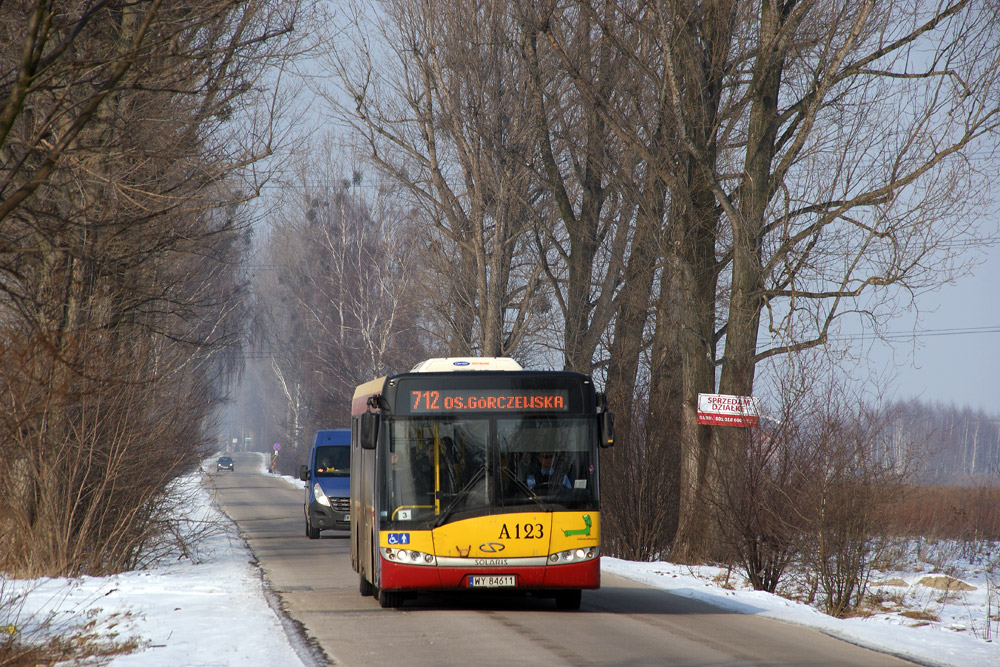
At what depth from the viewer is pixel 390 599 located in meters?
13.2

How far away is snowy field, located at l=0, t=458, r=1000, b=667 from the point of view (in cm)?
999

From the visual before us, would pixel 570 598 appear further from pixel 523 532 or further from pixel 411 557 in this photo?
pixel 411 557

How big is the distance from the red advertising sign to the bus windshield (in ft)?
14.4

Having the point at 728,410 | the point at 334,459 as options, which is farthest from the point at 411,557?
the point at 334,459

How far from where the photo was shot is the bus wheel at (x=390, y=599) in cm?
1312

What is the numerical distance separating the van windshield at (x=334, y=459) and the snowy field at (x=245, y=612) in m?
6.53

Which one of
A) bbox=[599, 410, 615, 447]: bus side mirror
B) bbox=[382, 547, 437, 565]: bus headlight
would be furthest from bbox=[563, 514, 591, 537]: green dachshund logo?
bbox=[382, 547, 437, 565]: bus headlight

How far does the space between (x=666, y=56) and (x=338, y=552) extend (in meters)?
11.1

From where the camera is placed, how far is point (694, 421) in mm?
19594

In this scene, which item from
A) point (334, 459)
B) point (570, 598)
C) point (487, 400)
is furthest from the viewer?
point (334, 459)

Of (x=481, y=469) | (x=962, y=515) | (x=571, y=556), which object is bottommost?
(x=962, y=515)

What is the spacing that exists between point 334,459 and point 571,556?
50.1ft

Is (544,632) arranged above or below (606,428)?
below

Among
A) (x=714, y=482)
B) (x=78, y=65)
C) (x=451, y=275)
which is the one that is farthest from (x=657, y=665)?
(x=451, y=275)
